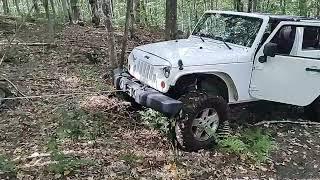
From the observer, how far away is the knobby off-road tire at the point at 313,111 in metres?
7.22

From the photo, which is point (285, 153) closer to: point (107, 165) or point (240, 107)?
point (240, 107)

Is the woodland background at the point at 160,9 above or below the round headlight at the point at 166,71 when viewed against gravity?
above

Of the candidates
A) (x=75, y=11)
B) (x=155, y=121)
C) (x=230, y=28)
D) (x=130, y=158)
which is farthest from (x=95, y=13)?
(x=130, y=158)

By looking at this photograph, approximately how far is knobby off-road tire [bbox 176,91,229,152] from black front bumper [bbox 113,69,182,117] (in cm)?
31

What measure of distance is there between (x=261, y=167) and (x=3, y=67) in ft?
22.1

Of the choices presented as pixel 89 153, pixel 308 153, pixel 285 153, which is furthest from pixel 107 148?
pixel 308 153

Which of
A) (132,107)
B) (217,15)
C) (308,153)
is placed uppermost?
(217,15)

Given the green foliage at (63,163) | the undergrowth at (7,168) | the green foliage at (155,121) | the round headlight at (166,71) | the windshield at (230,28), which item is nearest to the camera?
the undergrowth at (7,168)

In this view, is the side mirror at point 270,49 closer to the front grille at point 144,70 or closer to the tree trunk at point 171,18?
the front grille at point 144,70

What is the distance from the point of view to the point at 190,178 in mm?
5055

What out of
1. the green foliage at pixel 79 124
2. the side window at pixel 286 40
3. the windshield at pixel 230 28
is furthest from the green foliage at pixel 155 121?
the side window at pixel 286 40

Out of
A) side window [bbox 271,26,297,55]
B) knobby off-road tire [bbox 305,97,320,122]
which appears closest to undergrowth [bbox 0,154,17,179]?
side window [bbox 271,26,297,55]

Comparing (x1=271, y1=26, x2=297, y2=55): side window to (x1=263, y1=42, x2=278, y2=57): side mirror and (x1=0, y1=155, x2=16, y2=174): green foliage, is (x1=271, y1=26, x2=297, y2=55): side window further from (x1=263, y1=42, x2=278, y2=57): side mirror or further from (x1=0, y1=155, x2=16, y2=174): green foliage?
(x1=0, y1=155, x2=16, y2=174): green foliage

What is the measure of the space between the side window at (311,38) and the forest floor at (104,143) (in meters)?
1.48
